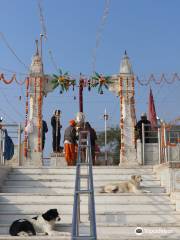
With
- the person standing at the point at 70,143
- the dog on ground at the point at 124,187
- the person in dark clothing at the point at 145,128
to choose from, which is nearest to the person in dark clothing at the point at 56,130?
the person standing at the point at 70,143

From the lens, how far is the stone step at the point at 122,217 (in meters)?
7.50

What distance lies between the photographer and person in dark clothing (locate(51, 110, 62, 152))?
14.3 meters

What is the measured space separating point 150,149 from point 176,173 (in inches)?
159

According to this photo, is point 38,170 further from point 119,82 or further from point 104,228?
point 119,82

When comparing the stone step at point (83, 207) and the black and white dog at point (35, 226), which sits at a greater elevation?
the stone step at point (83, 207)

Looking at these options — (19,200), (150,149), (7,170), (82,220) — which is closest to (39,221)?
(82,220)

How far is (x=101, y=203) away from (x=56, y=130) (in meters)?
6.33

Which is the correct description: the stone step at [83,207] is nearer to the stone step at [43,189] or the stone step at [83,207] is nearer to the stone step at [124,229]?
the stone step at [124,229]

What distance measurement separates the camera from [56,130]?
14328 mm

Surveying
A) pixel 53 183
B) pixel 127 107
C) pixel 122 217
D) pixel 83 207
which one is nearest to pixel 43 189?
pixel 53 183

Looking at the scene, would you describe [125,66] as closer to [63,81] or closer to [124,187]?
[63,81]

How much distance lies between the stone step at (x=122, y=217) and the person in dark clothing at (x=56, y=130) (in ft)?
22.1

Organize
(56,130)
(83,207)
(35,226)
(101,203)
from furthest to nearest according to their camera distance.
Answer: (56,130)
(101,203)
(83,207)
(35,226)

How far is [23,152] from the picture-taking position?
44.6 ft
